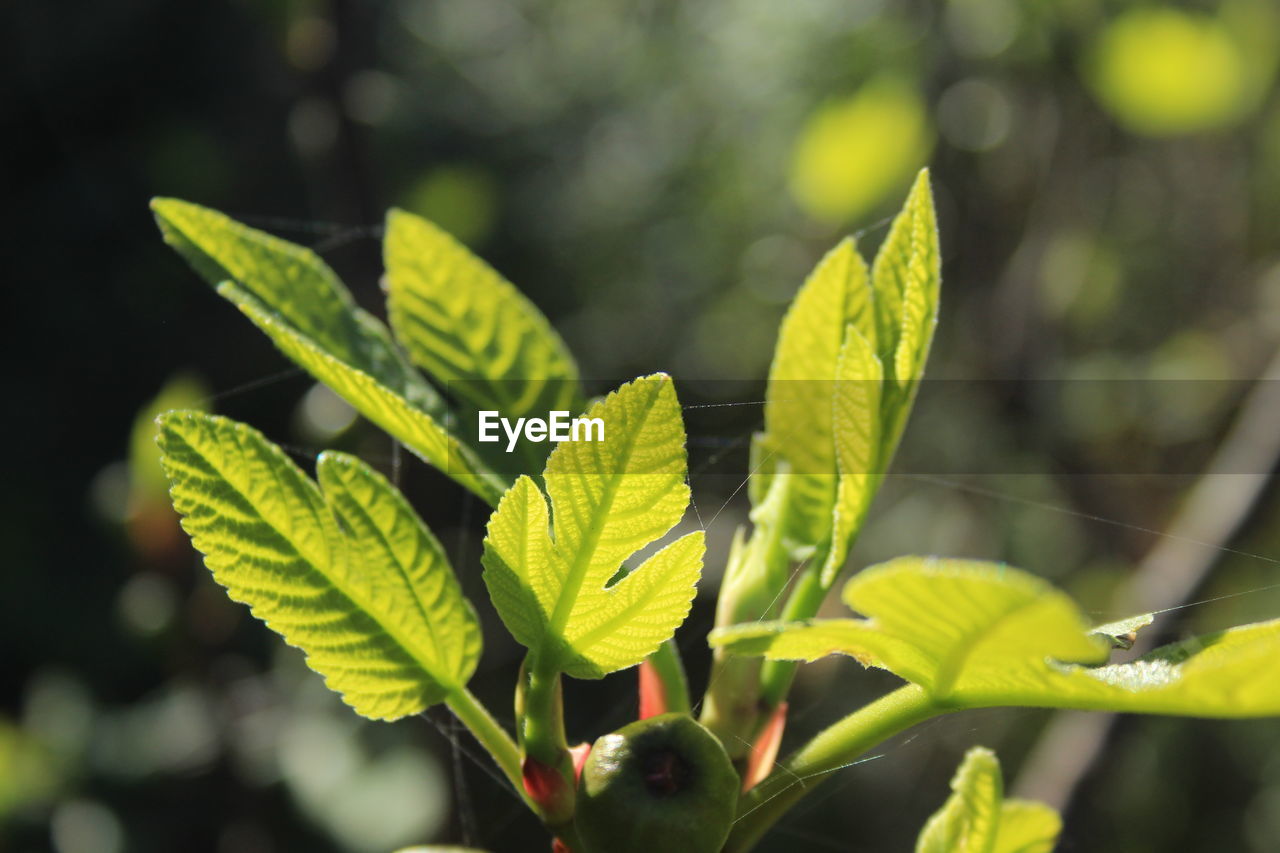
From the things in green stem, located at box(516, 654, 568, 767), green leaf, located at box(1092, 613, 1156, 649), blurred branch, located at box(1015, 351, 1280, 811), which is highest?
green leaf, located at box(1092, 613, 1156, 649)

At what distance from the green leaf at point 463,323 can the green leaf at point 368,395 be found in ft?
0.34

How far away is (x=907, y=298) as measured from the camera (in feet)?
1.64

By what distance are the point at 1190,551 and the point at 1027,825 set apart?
0.77m

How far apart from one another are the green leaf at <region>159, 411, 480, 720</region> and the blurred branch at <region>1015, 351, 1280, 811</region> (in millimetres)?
826

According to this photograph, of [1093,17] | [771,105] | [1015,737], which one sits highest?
[1093,17]

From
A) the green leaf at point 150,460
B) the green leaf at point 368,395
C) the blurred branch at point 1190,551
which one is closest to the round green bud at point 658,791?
the green leaf at point 368,395

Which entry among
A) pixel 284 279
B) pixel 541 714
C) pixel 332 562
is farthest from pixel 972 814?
pixel 284 279

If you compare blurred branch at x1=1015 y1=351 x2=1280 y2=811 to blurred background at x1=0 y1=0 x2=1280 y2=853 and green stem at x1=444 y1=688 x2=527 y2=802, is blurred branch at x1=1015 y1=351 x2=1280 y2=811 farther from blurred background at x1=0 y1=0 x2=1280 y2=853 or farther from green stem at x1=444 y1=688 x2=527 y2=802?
green stem at x1=444 y1=688 x2=527 y2=802

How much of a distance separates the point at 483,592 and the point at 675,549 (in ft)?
5.51

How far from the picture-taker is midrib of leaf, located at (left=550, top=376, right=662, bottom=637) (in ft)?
1.42

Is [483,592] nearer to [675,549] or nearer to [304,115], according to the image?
[304,115]

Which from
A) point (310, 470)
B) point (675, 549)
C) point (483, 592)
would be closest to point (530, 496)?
point (675, 549)

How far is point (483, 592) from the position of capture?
6.82 feet

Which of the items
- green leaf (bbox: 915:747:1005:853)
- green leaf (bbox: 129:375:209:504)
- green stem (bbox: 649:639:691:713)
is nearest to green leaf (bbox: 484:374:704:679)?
green stem (bbox: 649:639:691:713)
